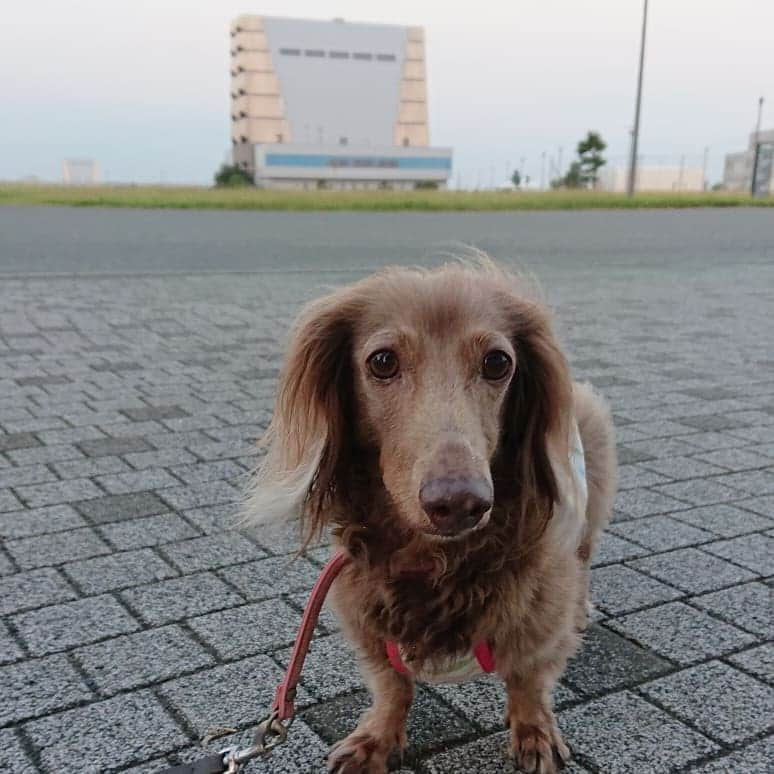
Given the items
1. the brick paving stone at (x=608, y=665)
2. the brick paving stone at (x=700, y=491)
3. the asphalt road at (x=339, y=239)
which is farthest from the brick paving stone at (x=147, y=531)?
the asphalt road at (x=339, y=239)

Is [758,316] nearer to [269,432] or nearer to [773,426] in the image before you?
[773,426]

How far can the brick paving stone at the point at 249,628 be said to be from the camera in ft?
8.66

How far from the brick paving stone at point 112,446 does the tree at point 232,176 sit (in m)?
68.1

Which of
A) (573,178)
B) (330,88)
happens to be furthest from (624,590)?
(330,88)

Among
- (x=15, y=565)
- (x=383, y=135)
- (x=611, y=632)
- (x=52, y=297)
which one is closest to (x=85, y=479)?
(x=15, y=565)

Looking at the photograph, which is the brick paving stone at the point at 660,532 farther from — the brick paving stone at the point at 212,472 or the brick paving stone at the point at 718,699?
the brick paving stone at the point at 212,472

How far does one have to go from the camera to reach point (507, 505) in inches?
83.1

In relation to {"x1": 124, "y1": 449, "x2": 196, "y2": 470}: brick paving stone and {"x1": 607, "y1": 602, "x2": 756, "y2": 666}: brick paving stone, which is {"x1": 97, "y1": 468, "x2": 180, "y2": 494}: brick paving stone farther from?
{"x1": 607, "y1": 602, "x2": 756, "y2": 666}: brick paving stone

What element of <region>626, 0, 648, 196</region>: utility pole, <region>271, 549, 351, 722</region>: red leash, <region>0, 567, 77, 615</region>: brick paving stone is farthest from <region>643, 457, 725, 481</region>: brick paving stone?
<region>626, 0, 648, 196</region>: utility pole

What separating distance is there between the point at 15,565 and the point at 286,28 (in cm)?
9360

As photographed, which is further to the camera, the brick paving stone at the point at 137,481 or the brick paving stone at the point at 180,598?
the brick paving stone at the point at 137,481

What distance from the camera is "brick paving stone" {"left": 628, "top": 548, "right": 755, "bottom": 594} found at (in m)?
3.11

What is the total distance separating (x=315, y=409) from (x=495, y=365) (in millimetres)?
451

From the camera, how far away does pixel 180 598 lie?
9.62 feet
